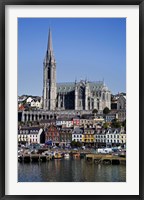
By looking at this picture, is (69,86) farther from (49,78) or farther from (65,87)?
(49,78)

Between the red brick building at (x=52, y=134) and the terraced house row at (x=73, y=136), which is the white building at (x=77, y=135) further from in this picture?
the red brick building at (x=52, y=134)

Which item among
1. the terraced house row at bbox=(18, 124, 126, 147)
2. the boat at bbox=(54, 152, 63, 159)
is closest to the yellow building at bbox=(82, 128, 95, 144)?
the terraced house row at bbox=(18, 124, 126, 147)

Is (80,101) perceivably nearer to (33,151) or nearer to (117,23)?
(33,151)

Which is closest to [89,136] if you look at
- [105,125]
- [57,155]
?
[105,125]

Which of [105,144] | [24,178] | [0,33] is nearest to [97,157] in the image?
[105,144]

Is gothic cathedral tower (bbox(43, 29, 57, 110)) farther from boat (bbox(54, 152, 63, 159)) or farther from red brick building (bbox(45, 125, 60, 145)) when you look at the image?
boat (bbox(54, 152, 63, 159))

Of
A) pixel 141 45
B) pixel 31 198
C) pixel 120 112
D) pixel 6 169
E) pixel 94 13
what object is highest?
pixel 94 13

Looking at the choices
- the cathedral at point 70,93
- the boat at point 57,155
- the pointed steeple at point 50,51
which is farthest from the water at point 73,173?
the pointed steeple at point 50,51
